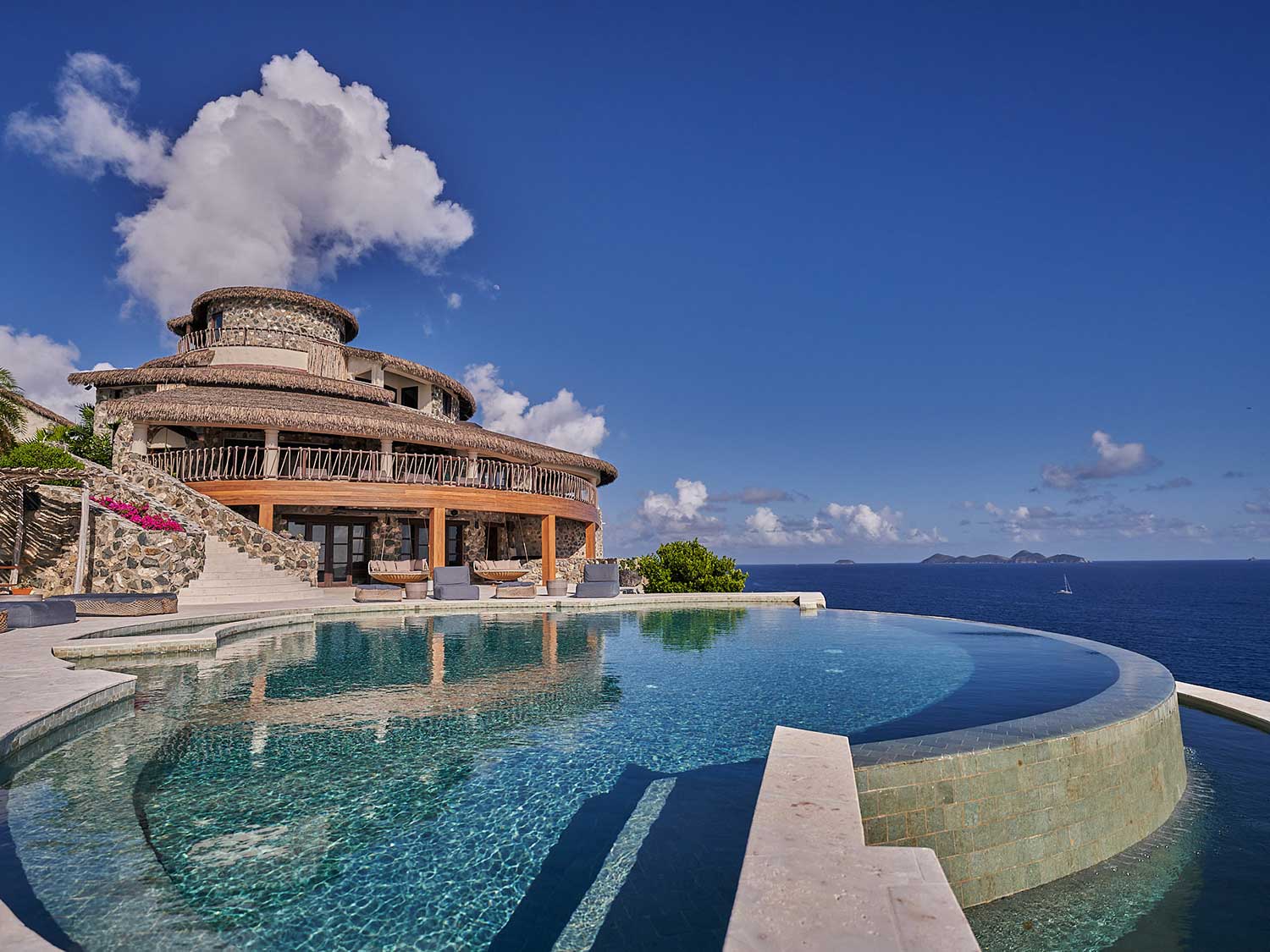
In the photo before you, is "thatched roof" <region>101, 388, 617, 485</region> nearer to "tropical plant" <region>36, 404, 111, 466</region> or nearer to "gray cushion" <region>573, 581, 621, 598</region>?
"tropical plant" <region>36, 404, 111, 466</region>

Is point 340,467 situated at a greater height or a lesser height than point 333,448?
lesser

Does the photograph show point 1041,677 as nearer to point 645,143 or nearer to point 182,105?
point 645,143

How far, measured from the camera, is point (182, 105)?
25531 mm

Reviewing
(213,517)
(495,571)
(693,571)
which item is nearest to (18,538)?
(213,517)

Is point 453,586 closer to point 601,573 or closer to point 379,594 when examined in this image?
point 379,594

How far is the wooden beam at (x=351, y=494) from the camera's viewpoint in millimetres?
18156

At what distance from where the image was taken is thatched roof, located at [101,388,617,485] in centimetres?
1828

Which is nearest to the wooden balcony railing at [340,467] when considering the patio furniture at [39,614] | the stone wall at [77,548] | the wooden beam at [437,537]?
the wooden beam at [437,537]

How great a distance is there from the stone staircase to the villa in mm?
1571

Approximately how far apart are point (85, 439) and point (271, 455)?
9311 millimetres

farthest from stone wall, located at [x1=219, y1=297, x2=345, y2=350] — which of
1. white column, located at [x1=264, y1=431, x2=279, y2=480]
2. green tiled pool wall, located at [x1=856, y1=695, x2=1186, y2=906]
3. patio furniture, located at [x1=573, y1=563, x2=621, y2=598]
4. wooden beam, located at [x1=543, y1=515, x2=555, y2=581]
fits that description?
green tiled pool wall, located at [x1=856, y1=695, x2=1186, y2=906]

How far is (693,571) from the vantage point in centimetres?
2091

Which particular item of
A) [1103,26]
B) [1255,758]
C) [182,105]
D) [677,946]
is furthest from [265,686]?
[182,105]

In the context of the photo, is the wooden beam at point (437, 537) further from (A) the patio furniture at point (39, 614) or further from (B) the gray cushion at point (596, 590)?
(A) the patio furniture at point (39, 614)
